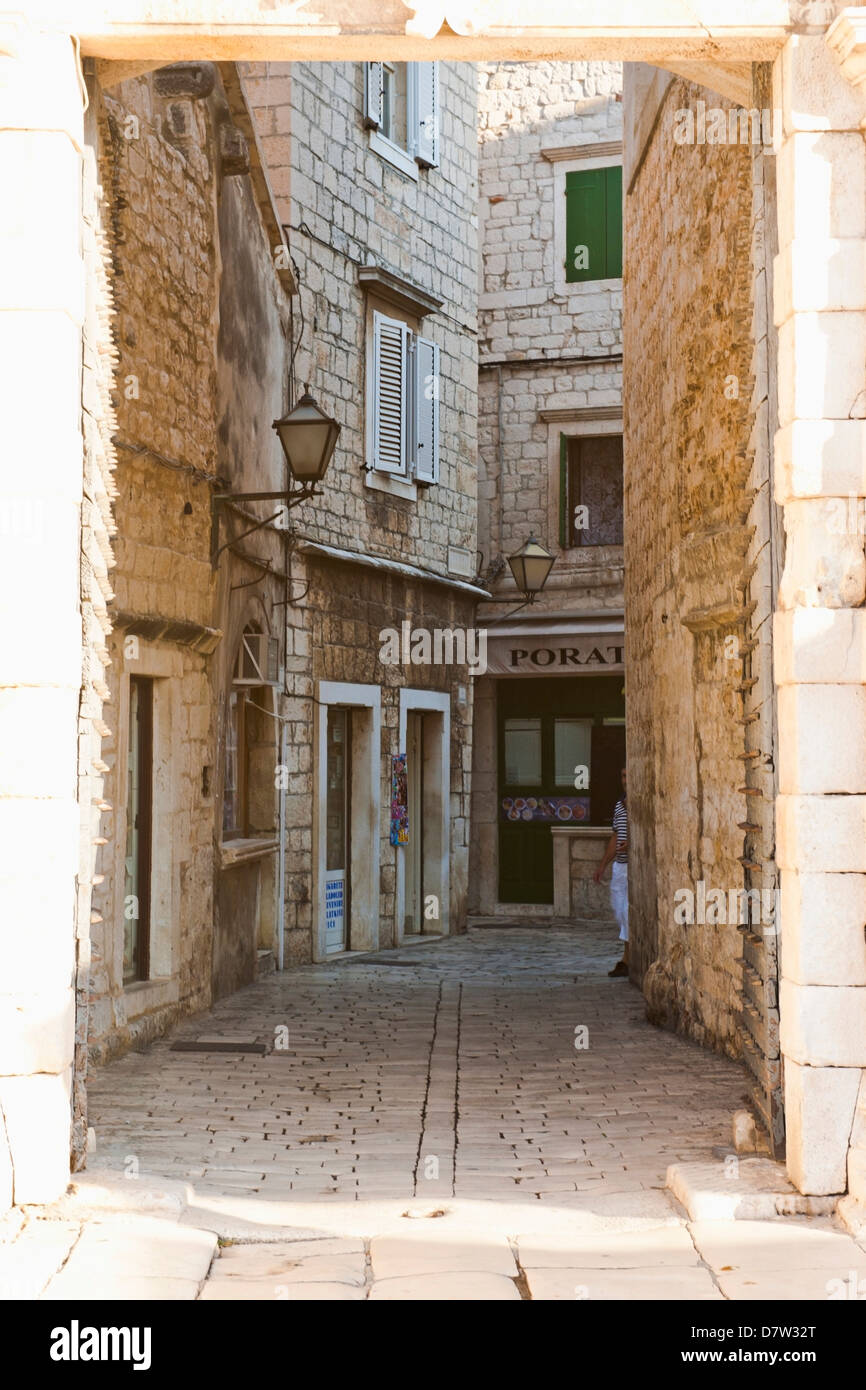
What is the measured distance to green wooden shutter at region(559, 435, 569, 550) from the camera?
1811 centimetres

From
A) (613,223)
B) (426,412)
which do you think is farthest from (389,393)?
(613,223)

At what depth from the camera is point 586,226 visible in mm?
18156

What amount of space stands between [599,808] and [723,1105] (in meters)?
10.8

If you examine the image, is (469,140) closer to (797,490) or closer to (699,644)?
(699,644)

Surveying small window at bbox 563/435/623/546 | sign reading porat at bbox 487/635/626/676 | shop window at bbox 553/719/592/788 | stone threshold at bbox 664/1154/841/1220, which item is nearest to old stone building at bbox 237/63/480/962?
sign reading porat at bbox 487/635/626/676

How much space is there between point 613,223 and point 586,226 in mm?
328

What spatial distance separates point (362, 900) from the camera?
14.1 metres

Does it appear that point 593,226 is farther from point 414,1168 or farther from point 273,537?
point 414,1168

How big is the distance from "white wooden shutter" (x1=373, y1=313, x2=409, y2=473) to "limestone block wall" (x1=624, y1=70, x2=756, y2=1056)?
360 cm

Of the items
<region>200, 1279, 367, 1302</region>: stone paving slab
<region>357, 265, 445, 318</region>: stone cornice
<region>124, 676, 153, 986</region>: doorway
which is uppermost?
<region>357, 265, 445, 318</region>: stone cornice

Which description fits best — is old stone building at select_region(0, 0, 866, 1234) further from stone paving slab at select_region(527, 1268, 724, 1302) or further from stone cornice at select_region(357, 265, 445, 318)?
stone paving slab at select_region(527, 1268, 724, 1302)

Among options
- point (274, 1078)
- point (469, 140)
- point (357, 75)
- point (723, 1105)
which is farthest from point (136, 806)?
point (469, 140)

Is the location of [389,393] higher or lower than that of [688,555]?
higher

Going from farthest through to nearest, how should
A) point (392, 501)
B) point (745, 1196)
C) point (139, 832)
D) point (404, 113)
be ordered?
point (404, 113)
point (392, 501)
point (139, 832)
point (745, 1196)
